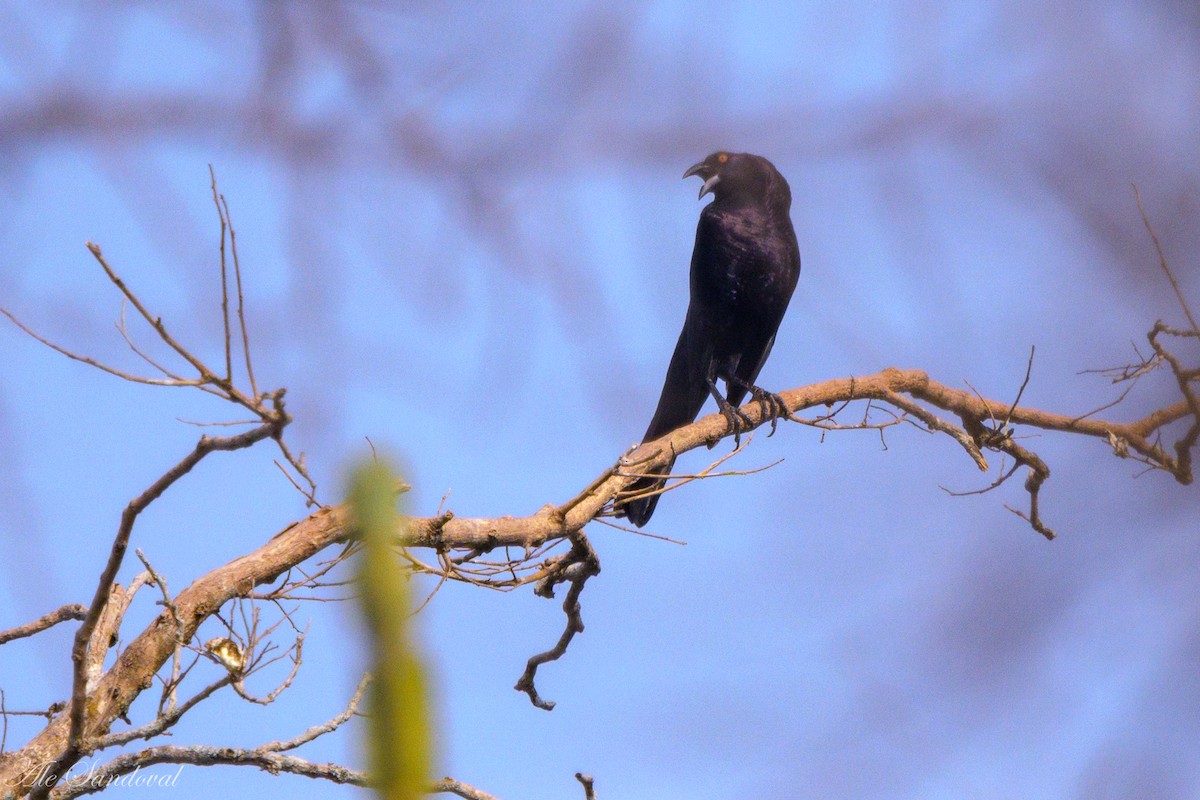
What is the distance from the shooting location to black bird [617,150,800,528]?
18.9ft

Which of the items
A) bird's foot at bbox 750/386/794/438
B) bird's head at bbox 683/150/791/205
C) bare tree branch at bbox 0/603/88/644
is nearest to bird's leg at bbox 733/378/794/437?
bird's foot at bbox 750/386/794/438

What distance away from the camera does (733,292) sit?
5.92 m

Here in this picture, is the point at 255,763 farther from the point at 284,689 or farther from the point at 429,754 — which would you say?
the point at 429,754

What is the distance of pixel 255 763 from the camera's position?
3.15 metres

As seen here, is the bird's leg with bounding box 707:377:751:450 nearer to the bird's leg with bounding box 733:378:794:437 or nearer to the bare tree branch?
the bird's leg with bounding box 733:378:794:437

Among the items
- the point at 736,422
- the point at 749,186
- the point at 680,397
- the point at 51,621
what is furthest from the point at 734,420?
the point at 51,621

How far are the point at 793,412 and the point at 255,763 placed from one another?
2932 millimetres

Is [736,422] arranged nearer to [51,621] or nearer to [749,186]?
[749,186]

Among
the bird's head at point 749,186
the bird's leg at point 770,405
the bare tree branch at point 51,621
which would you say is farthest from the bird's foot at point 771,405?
the bare tree branch at point 51,621

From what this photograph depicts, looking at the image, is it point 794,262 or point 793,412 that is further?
point 794,262

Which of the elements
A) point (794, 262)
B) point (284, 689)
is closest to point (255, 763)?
point (284, 689)

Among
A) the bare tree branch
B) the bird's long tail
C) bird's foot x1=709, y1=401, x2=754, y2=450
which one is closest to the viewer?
the bare tree branch

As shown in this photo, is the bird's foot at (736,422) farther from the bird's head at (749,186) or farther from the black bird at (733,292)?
the bird's head at (749,186)

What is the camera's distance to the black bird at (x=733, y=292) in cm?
575
